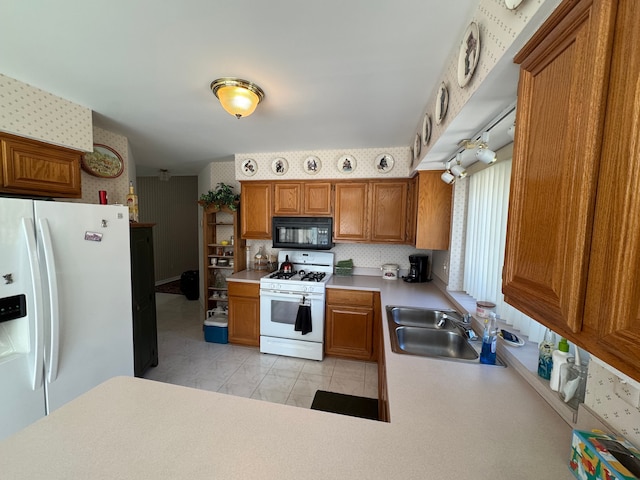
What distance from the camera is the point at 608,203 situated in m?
0.48

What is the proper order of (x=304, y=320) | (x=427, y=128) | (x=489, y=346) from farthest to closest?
1. (x=304, y=320)
2. (x=427, y=128)
3. (x=489, y=346)

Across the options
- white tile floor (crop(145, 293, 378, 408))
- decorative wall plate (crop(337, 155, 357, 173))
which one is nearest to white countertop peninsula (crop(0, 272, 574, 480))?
white tile floor (crop(145, 293, 378, 408))

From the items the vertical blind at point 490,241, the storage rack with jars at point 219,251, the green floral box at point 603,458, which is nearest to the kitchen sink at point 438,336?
the vertical blind at point 490,241

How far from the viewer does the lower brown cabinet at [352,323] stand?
9.13ft

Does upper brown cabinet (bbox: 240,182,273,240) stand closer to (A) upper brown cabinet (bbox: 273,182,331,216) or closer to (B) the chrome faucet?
(A) upper brown cabinet (bbox: 273,182,331,216)

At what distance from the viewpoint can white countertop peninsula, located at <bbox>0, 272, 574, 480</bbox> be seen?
0.67 meters

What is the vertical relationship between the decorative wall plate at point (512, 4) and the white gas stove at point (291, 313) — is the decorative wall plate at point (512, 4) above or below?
above

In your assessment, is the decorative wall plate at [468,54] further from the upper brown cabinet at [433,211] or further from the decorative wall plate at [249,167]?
the decorative wall plate at [249,167]

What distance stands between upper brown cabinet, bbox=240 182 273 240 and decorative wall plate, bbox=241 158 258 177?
13 centimetres

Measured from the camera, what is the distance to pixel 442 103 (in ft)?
4.70

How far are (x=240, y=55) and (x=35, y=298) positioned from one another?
6.00ft

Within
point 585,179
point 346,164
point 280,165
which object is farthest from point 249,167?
point 585,179

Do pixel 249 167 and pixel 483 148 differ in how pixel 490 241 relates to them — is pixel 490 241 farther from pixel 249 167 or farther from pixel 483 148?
pixel 249 167

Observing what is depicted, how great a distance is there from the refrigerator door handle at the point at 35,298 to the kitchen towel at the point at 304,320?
197 cm
